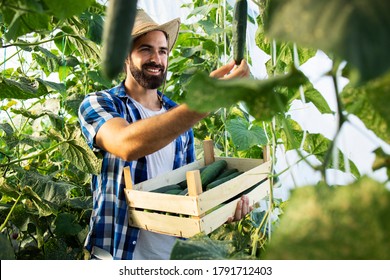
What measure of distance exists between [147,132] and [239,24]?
441 millimetres

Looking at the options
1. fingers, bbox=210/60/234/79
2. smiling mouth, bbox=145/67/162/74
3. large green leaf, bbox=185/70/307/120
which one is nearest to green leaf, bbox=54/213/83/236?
smiling mouth, bbox=145/67/162/74

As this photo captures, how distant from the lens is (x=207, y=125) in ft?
7.89

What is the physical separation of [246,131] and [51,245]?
0.94m

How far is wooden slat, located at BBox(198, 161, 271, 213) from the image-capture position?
1116 mm

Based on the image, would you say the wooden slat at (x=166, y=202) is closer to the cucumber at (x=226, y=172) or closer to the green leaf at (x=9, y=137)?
the cucumber at (x=226, y=172)

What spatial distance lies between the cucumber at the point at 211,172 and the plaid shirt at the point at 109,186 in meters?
0.25

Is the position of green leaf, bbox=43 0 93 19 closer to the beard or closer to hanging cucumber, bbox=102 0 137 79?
hanging cucumber, bbox=102 0 137 79

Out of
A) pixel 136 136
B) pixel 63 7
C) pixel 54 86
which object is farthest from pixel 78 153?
pixel 63 7

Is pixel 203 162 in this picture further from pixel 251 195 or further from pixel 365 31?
pixel 365 31

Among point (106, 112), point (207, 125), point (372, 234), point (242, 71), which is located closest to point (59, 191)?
point (106, 112)

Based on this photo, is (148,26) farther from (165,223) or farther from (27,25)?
(27,25)

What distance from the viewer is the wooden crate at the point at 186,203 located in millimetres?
1108

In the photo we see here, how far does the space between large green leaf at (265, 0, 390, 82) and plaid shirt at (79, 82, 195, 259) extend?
1.16 m

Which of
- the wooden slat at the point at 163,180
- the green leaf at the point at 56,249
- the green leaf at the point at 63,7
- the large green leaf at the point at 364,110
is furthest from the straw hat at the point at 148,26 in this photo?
the large green leaf at the point at 364,110
